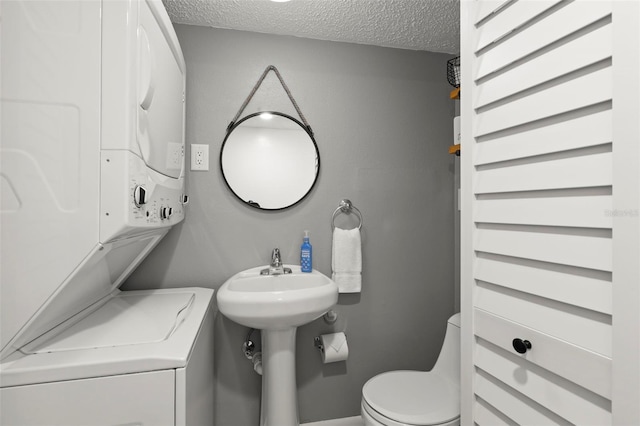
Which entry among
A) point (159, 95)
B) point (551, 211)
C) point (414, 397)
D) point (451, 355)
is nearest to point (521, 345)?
point (551, 211)

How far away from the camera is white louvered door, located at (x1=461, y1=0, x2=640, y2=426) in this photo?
2.19 ft

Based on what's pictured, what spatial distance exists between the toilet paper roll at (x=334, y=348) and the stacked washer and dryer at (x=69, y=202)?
37.3 inches

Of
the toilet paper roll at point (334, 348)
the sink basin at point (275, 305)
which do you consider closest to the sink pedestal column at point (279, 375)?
the sink basin at point (275, 305)

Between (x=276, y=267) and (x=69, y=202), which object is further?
(x=276, y=267)

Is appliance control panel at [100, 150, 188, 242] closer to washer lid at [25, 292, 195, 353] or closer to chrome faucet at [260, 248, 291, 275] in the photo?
washer lid at [25, 292, 195, 353]

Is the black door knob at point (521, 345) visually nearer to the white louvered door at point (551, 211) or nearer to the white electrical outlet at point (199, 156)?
the white louvered door at point (551, 211)

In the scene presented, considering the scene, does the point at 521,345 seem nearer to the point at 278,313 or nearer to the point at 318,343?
the point at 278,313

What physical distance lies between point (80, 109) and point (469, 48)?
1185 millimetres

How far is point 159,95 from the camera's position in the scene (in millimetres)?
1178

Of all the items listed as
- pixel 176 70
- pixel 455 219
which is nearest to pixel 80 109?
pixel 176 70

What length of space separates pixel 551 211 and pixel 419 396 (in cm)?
106

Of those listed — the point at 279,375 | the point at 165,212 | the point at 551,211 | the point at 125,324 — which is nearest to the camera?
the point at 551,211

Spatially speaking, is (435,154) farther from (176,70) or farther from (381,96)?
(176,70)

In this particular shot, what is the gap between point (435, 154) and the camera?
2.11 m
